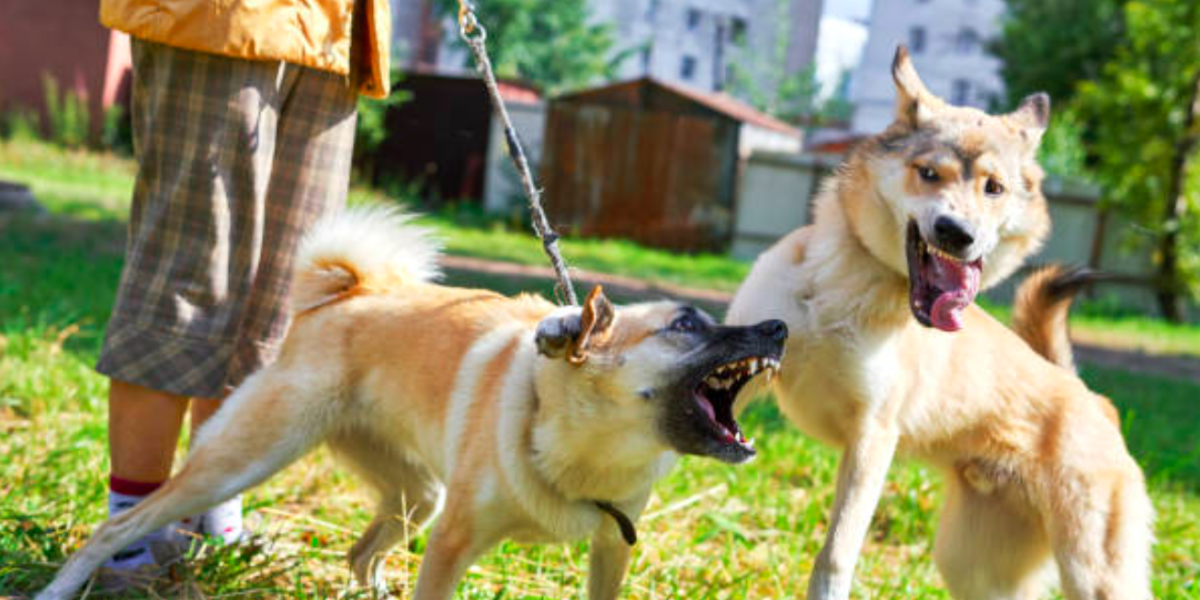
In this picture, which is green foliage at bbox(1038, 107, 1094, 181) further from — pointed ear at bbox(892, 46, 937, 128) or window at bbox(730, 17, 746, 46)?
window at bbox(730, 17, 746, 46)

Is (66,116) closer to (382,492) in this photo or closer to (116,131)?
(116,131)

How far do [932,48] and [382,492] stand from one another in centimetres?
4905

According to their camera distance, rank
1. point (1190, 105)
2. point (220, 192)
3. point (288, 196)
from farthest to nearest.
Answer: point (1190, 105)
point (288, 196)
point (220, 192)

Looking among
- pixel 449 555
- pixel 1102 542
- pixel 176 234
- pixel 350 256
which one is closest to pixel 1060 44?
pixel 1102 542

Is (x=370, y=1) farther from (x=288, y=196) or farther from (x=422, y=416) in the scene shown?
(x=422, y=416)

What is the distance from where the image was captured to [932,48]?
48031mm

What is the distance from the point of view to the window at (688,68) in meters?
45.5

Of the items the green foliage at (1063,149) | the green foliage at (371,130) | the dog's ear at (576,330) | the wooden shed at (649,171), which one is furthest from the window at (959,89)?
the dog's ear at (576,330)

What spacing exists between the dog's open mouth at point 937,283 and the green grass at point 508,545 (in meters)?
1.03

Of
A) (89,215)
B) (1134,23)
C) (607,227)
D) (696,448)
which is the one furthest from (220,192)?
(1134,23)

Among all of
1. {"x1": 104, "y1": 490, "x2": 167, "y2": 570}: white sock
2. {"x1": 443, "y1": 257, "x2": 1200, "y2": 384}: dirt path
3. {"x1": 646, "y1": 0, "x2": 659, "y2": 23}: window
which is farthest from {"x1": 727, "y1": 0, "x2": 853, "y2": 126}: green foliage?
{"x1": 104, "y1": 490, "x2": 167, "y2": 570}: white sock

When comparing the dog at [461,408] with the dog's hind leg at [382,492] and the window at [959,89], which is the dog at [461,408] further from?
the window at [959,89]

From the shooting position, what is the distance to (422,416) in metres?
2.88

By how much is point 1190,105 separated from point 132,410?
14284 mm
